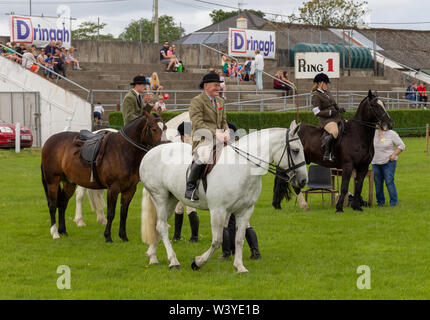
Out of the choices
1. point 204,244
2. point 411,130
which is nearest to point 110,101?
point 411,130

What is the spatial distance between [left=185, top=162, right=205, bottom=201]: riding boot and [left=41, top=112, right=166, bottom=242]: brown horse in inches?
83.2

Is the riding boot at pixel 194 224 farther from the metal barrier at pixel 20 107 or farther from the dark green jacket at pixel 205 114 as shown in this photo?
the metal barrier at pixel 20 107

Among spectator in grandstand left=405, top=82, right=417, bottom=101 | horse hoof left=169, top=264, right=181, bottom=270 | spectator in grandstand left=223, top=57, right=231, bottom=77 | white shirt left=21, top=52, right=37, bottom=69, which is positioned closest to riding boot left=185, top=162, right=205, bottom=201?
horse hoof left=169, top=264, right=181, bottom=270

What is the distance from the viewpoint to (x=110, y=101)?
32656 mm

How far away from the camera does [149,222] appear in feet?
32.8

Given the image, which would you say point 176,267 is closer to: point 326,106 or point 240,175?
point 240,175

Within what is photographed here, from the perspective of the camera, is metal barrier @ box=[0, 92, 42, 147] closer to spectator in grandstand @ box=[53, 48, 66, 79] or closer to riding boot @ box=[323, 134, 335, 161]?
spectator in grandstand @ box=[53, 48, 66, 79]

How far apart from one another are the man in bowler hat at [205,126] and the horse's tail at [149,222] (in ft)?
3.48

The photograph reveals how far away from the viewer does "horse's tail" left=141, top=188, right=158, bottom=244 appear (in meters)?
9.95

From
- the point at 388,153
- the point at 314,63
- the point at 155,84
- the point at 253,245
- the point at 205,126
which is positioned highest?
the point at 314,63

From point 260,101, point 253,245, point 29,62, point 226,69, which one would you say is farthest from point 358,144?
point 226,69

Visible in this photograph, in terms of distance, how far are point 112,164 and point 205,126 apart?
2.56 meters

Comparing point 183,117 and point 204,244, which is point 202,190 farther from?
point 183,117

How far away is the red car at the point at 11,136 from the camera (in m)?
27.6
